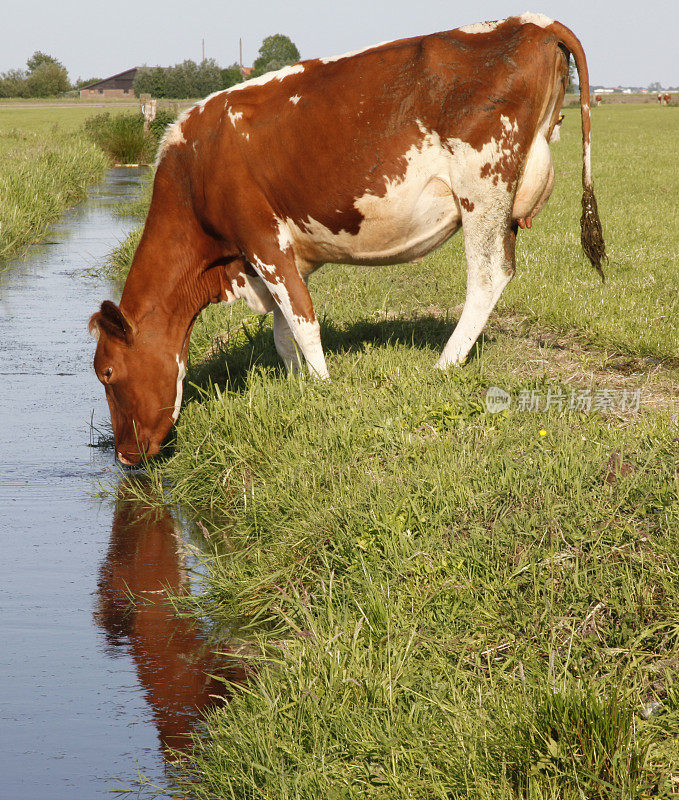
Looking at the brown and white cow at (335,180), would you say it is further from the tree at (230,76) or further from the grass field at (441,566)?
the tree at (230,76)

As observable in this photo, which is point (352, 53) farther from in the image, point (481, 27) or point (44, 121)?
point (44, 121)

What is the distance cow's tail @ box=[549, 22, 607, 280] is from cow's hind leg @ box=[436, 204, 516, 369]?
0.54 meters

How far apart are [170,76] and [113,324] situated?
84646mm

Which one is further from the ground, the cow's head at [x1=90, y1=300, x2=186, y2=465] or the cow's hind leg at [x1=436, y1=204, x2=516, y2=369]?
the cow's hind leg at [x1=436, y1=204, x2=516, y2=369]

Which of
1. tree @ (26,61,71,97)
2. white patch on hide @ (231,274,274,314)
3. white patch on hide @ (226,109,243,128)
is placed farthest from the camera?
tree @ (26,61,71,97)

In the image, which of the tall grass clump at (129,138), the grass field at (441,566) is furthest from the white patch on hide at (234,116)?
the tall grass clump at (129,138)

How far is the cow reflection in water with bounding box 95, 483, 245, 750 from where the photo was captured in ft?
11.2

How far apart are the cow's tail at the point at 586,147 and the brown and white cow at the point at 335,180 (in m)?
0.02

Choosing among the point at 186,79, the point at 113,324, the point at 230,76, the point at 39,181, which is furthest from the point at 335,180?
the point at 230,76

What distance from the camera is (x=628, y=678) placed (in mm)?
2969

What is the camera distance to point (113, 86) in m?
141

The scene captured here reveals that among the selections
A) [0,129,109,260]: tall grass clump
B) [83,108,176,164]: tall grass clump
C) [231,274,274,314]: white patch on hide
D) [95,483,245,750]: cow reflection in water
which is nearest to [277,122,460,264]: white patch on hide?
[231,274,274,314]: white patch on hide

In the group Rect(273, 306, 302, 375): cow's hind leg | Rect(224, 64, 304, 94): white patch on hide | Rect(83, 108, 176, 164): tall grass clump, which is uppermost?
Rect(83, 108, 176, 164): tall grass clump

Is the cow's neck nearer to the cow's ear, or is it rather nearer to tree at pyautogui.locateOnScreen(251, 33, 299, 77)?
the cow's ear
